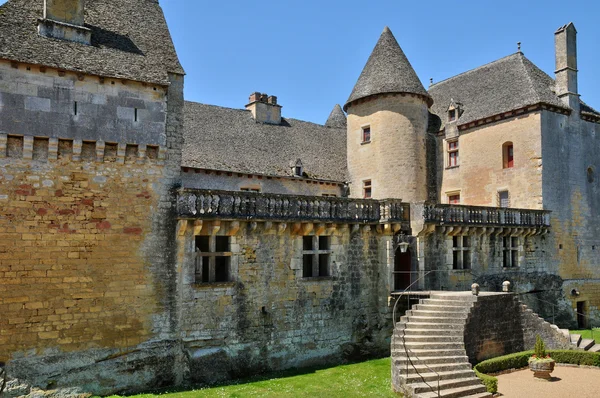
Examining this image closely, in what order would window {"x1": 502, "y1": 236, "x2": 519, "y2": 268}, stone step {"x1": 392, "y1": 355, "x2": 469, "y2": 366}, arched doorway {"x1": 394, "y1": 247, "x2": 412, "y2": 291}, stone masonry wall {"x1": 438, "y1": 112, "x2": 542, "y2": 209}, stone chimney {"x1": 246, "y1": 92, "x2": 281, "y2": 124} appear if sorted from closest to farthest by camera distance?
stone step {"x1": 392, "y1": 355, "x2": 469, "y2": 366} < arched doorway {"x1": 394, "y1": 247, "x2": 412, "y2": 291} < window {"x1": 502, "y1": 236, "x2": 519, "y2": 268} < stone masonry wall {"x1": 438, "y1": 112, "x2": 542, "y2": 209} < stone chimney {"x1": 246, "y1": 92, "x2": 281, "y2": 124}

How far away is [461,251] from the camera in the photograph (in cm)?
2281

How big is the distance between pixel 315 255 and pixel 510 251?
444 inches

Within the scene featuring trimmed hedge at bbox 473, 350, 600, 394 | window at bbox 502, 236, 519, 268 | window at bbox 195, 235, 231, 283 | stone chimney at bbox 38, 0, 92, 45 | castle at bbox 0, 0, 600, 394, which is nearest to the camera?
castle at bbox 0, 0, 600, 394

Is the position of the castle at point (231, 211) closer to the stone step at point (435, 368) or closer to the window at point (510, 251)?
the window at point (510, 251)

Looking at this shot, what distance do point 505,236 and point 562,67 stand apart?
9.27 meters

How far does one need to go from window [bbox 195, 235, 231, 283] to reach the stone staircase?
624cm

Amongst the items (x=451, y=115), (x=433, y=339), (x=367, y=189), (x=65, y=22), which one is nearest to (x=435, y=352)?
(x=433, y=339)

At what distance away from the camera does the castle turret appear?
83.2 ft

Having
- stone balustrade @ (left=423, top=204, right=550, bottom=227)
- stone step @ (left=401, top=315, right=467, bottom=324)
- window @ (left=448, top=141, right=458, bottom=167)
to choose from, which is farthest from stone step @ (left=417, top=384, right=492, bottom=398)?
window @ (left=448, top=141, right=458, bottom=167)

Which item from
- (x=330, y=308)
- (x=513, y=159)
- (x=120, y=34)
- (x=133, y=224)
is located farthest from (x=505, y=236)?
(x=120, y=34)

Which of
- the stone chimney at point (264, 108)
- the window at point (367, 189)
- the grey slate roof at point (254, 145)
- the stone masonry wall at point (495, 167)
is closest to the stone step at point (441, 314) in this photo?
the window at point (367, 189)

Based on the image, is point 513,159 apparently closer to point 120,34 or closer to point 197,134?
point 197,134

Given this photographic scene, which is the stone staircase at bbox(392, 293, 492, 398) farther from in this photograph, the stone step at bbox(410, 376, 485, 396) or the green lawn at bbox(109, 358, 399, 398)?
the green lawn at bbox(109, 358, 399, 398)

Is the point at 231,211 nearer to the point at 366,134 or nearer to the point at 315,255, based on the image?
the point at 315,255
